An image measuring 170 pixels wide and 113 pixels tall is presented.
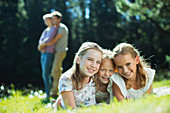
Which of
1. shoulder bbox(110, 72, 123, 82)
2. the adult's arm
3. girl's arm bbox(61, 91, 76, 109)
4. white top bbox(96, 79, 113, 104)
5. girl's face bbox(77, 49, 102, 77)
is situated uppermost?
the adult's arm

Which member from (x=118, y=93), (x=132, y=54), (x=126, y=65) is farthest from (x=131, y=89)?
(x=132, y=54)

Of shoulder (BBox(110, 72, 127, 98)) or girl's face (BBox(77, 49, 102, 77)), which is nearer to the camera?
girl's face (BBox(77, 49, 102, 77))

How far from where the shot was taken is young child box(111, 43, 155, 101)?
111 inches

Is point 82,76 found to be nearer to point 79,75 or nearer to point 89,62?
point 79,75

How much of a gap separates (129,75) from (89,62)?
68cm

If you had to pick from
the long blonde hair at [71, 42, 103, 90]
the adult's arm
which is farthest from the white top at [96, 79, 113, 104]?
the adult's arm

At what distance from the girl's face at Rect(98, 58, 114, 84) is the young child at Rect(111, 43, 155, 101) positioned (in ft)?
0.34

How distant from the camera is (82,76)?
2.71 m

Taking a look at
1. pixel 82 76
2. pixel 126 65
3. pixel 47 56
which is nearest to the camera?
pixel 82 76

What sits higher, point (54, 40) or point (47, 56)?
point (54, 40)

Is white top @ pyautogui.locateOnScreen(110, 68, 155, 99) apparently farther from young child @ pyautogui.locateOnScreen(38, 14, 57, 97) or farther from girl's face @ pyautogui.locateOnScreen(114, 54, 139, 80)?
young child @ pyautogui.locateOnScreen(38, 14, 57, 97)

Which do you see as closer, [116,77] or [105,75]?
[116,77]

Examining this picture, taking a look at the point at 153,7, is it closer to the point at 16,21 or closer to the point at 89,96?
the point at 89,96

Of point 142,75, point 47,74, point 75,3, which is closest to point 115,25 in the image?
point 75,3
